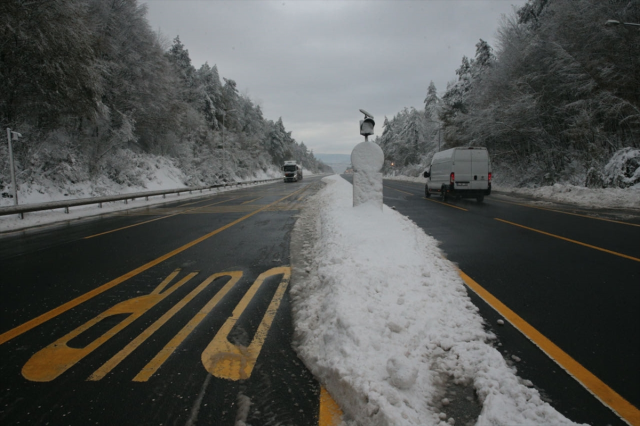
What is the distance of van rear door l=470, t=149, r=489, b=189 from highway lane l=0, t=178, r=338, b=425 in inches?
471

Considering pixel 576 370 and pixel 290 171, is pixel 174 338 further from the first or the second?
pixel 290 171

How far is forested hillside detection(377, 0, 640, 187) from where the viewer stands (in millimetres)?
16891

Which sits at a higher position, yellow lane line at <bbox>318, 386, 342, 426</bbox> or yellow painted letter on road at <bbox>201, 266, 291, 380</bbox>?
yellow painted letter on road at <bbox>201, 266, 291, 380</bbox>

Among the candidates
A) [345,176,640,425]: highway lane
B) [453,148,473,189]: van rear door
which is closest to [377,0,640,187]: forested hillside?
[453,148,473,189]: van rear door

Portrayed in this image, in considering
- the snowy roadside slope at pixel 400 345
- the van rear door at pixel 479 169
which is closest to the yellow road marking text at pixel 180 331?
the snowy roadside slope at pixel 400 345

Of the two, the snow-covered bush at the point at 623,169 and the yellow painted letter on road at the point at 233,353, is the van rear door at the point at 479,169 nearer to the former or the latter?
the snow-covered bush at the point at 623,169

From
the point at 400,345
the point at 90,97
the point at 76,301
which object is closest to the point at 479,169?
the point at 400,345

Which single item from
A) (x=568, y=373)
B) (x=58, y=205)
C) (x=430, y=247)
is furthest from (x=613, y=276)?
(x=58, y=205)

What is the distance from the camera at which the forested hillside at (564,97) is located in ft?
55.4

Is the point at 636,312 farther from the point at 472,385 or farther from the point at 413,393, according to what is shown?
the point at 413,393

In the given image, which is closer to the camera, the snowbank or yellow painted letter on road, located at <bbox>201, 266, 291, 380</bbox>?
yellow painted letter on road, located at <bbox>201, 266, 291, 380</bbox>

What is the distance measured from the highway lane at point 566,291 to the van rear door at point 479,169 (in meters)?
5.86

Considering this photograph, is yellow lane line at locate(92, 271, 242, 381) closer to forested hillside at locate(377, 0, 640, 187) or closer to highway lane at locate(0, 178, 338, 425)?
highway lane at locate(0, 178, 338, 425)

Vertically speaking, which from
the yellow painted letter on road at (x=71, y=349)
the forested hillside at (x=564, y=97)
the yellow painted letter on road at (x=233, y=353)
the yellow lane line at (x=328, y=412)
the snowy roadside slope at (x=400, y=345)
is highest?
the forested hillside at (x=564, y=97)
